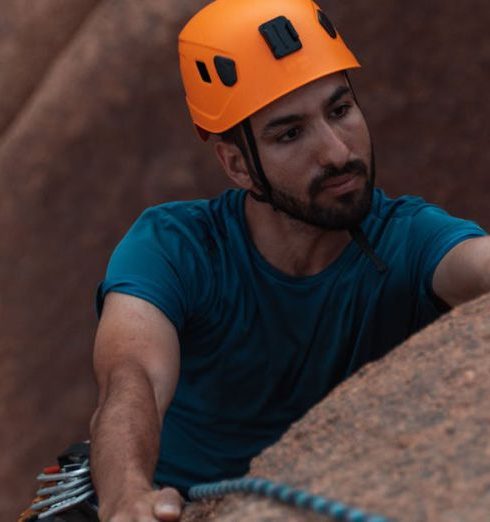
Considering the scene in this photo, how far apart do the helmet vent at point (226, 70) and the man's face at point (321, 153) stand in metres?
0.07

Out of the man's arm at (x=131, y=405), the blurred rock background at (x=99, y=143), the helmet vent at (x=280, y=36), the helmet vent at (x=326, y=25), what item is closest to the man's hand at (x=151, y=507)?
→ the man's arm at (x=131, y=405)

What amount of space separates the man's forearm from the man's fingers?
0.08 meters

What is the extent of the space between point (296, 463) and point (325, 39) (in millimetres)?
937

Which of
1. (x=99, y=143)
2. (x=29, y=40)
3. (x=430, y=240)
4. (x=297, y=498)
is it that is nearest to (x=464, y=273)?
(x=430, y=240)

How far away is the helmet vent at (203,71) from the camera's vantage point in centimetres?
179

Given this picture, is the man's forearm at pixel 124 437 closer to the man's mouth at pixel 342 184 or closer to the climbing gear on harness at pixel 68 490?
the climbing gear on harness at pixel 68 490

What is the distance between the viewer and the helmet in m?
1.70

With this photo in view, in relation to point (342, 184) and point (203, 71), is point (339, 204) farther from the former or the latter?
point (203, 71)

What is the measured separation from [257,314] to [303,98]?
33 centimetres

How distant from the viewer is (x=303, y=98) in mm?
1684

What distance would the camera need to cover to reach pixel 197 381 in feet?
5.87

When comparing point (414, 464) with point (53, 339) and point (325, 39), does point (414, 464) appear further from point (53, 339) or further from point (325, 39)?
point (53, 339)

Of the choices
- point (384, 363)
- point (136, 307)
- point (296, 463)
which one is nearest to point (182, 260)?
point (136, 307)

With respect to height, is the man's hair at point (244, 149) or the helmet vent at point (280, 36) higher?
the helmet vent at point (280, 36)
